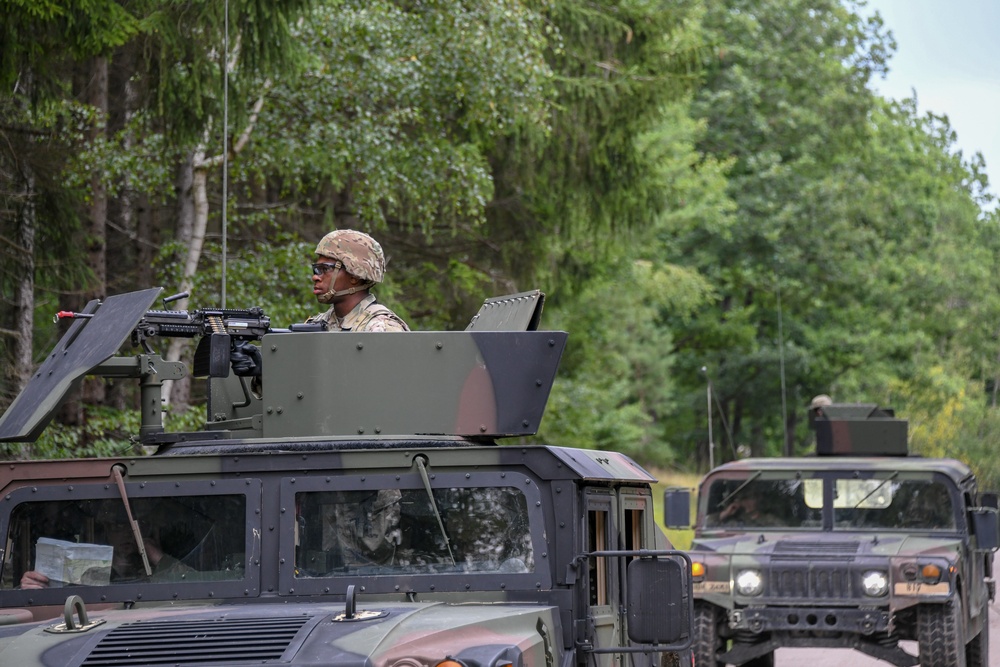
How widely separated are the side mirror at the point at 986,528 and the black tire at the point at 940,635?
3.06 feet

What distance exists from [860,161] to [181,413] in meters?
30.6

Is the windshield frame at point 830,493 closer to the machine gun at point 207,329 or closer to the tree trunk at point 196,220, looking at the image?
the tree trunk at point 196,220

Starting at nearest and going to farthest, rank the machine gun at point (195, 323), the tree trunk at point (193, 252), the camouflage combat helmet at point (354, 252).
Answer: the machine gun at point (195, 323) → the camouflage combat helmet at point (354, 252) → the tree trunk at point (193, 252)

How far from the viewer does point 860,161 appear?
41719 mm

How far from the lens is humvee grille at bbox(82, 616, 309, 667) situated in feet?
14.2

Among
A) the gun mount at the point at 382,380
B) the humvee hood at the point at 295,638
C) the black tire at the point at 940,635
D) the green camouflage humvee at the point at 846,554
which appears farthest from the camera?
the green camouflage humvee at the point at 846,554

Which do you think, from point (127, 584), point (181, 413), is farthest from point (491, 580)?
point (181, 413)

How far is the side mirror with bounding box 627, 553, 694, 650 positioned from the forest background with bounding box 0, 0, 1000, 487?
2.25 metres

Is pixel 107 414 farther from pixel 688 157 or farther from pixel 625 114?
pixel 688 157

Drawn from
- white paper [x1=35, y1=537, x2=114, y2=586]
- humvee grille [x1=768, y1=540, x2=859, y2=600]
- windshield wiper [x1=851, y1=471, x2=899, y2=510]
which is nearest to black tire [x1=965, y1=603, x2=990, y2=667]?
windshield wiper [x1=851, y1=471, x2=899, y2=510]

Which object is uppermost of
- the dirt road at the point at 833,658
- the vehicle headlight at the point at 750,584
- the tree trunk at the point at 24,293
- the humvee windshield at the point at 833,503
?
the tree trunk at the point at 24,293

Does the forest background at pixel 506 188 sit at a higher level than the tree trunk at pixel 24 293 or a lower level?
higher

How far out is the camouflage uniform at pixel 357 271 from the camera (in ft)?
20.7

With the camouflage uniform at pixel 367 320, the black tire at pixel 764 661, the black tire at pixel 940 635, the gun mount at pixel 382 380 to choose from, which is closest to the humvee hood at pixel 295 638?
the gun mount at pixel 382 380
